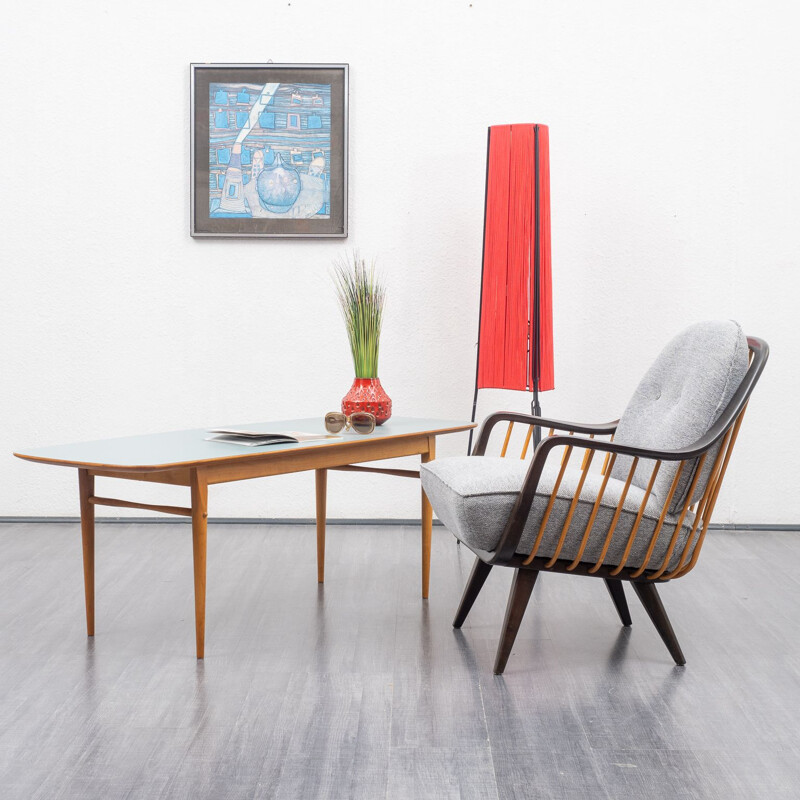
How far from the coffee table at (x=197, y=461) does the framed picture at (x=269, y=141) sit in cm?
141

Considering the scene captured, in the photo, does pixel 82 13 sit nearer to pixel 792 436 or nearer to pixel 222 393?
pixel 222 393

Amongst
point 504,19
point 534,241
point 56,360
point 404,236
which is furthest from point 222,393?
point 504,19

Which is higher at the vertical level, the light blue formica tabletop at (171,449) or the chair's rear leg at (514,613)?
the light blue formica tabletop at (171,449)

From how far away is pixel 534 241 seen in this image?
323cm

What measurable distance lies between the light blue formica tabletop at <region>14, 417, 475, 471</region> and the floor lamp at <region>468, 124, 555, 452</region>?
0.68 meters

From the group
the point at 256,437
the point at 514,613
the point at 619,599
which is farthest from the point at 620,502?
the point at 256,437

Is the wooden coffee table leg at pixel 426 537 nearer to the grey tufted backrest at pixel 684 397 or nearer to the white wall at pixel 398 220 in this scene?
the grey tufted backrest at pixel 684 397

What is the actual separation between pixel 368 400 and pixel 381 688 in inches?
39.3

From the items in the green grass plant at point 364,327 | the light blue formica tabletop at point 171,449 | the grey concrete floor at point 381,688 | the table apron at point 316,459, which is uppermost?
the green grass plant at point 364,327

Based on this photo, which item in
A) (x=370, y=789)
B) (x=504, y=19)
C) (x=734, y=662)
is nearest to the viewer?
(x=370, y=789)

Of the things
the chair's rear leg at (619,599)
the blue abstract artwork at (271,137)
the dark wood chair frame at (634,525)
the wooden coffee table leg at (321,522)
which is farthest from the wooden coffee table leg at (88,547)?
the blue abstract artwork at (271,137)

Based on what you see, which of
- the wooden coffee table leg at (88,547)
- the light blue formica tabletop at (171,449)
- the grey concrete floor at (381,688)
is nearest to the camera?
the grey concrete floor at (381,688)

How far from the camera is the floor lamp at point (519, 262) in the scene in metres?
3.22

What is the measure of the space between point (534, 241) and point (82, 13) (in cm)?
219
